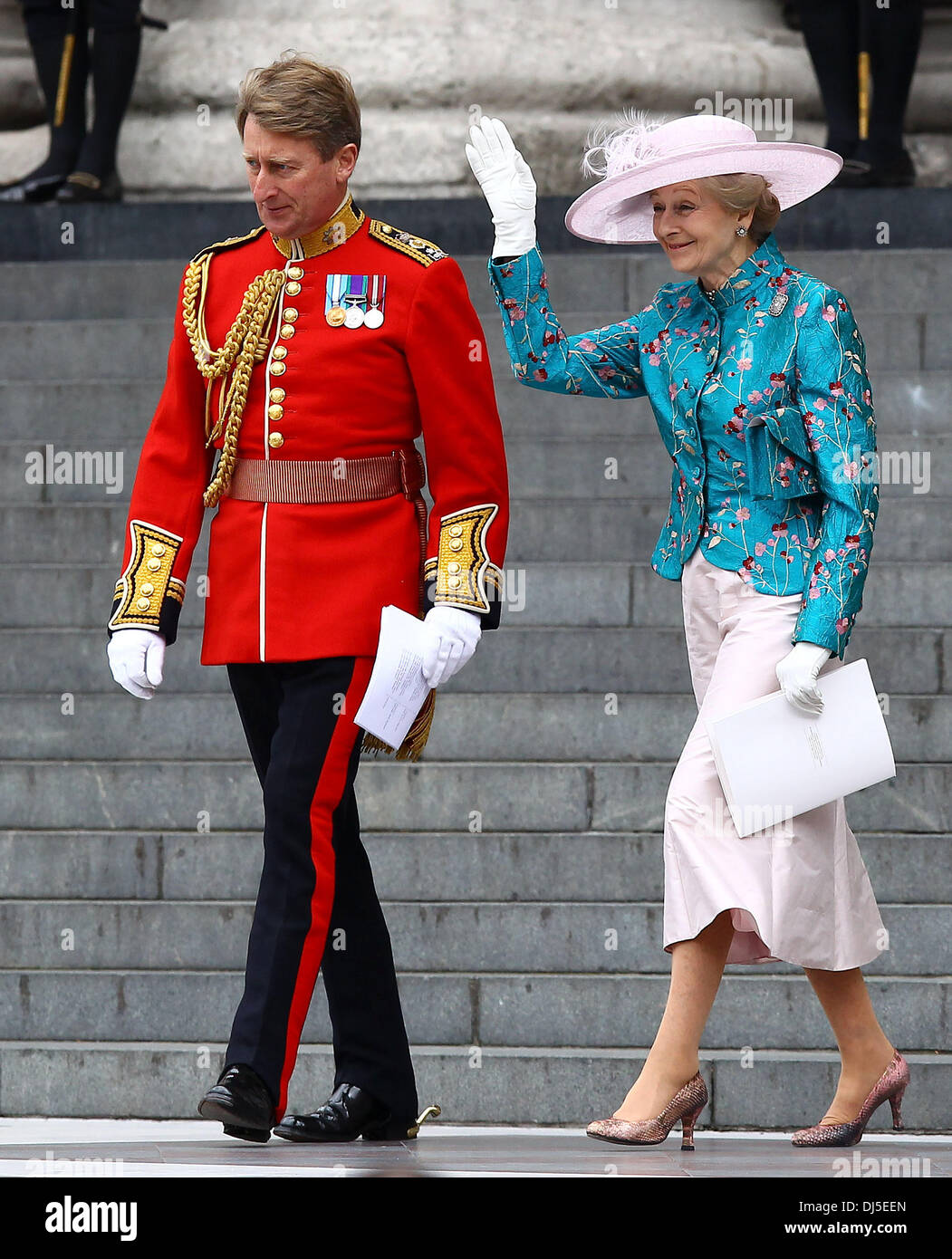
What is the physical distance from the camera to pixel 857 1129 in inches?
179

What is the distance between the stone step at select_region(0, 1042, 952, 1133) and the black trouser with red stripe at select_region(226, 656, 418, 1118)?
2.45 ft

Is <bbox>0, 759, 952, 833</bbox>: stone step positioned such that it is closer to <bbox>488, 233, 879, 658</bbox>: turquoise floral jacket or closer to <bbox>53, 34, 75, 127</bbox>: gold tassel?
<bbox>488, 233, 879, 658</bbox>: turquoise floral jacket

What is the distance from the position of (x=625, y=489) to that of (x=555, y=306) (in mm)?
1293

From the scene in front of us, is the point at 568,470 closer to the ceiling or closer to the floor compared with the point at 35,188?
closer to the floor

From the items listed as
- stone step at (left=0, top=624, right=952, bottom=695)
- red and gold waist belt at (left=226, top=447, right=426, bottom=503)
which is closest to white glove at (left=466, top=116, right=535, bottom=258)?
red and gold waist belt at (left=226, top=447, right=426, bottom=503)

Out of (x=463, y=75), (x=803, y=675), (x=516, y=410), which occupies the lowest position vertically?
(x=803, y=675)

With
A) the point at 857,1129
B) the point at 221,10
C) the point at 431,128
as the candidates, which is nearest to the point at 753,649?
the point at 857,1129

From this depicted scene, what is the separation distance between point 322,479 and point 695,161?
1.01 meters

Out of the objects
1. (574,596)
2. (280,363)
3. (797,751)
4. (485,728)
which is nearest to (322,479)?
(280,363)

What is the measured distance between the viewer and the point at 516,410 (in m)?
7.96

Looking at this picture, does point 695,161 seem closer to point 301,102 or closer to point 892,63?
point 301,102

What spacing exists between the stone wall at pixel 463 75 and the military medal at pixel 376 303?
576cm

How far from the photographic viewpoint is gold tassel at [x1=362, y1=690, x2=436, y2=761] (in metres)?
4.57

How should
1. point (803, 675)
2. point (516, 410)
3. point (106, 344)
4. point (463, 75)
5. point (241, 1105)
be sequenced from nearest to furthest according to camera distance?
point (241, 1105)
point (803, 675)
point (516, 410)
point (106, 344)
point (463, 75)
